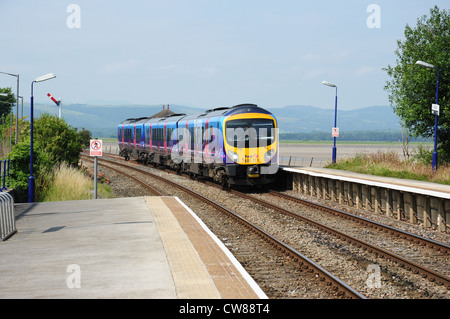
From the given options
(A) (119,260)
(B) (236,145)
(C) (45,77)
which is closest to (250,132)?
(B) (236,145)

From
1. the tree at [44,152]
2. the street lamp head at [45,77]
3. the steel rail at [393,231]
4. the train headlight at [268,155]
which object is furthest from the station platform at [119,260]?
the train headlight at [268,155]

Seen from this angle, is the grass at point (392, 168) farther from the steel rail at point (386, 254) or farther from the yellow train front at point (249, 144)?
the steel rail at point (386, 254)

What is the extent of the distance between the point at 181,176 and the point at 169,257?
2131 centimetres

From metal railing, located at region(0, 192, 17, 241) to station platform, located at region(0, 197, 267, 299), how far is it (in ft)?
0.74

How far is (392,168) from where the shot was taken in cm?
2284

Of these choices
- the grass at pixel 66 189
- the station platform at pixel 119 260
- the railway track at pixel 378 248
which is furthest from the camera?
the grass at pixel 66 189

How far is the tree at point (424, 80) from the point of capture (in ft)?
85.8

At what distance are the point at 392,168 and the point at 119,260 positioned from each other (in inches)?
667

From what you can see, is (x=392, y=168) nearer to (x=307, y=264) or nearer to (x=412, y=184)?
(x=412, y=184)

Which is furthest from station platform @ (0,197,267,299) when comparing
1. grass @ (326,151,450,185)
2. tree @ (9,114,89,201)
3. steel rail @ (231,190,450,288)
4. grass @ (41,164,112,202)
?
grass @ (326,151,450,185)

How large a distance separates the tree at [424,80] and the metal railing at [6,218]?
20861 mm

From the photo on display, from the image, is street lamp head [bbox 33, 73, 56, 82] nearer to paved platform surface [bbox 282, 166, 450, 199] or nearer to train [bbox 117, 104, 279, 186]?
train [bbox 117, 104, 279, 186]
